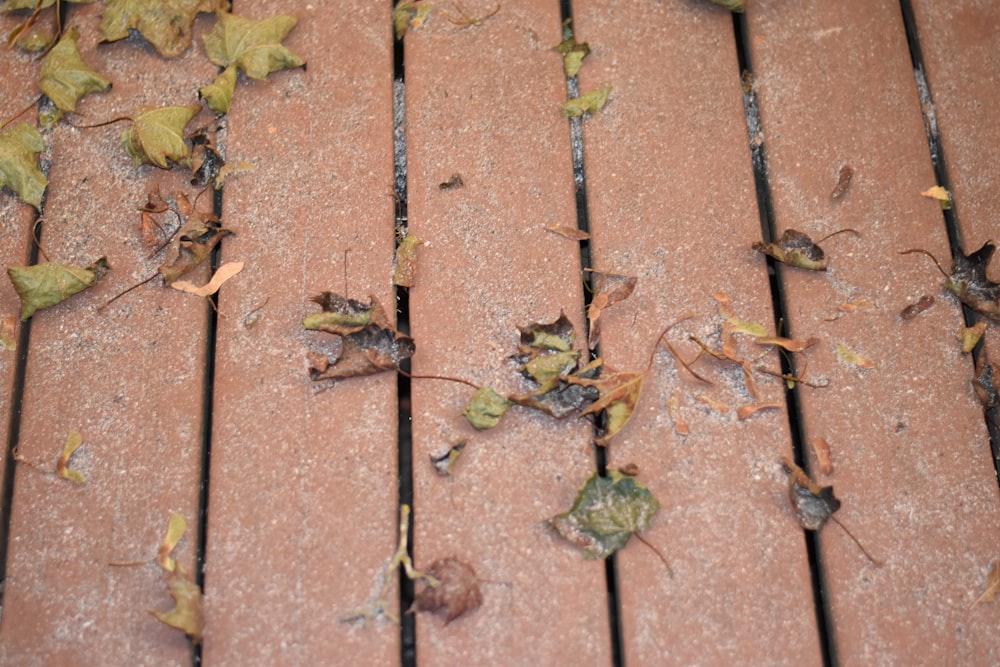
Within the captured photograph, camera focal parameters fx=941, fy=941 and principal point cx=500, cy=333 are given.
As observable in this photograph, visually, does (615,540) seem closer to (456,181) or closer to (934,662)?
(934,662)

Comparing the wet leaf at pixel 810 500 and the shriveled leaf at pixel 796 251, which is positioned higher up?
the shriveled leaf at pixel 796 251

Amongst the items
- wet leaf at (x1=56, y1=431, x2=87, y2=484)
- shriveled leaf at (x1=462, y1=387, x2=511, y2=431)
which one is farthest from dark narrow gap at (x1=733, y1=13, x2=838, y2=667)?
wet leaf at (x1=56, y1=431, x2=87, y2=484)

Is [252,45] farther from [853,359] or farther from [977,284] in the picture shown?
[977,284]

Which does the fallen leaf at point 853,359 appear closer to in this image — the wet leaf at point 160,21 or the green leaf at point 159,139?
the green leaf at point 159,139

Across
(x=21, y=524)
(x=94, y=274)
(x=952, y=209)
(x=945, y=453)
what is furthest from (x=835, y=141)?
(x=21, y=524)

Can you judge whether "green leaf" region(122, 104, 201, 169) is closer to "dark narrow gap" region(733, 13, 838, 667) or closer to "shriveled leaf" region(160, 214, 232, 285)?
"shriveled leaf" region(160, 214, 232, 285)

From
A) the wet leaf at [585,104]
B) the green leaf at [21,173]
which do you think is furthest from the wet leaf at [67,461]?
the wet leaf at [585,104]
